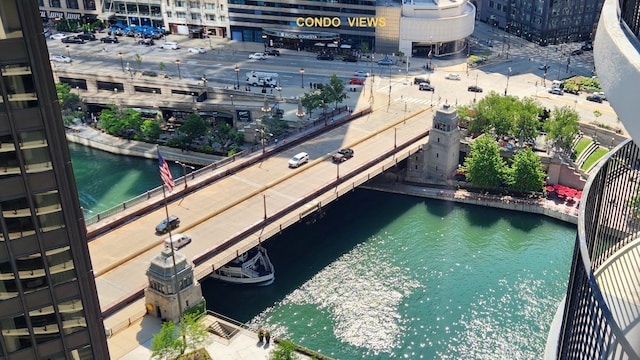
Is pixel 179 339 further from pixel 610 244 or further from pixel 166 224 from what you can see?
pixel 610 244

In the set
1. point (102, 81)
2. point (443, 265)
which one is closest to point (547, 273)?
point (443, 265)

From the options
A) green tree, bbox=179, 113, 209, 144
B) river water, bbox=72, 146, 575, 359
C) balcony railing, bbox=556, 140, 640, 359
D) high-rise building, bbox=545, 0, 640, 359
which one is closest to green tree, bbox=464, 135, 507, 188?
river water, bbox=72, 146, 575, 359

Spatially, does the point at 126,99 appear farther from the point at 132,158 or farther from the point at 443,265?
the point at 443,265

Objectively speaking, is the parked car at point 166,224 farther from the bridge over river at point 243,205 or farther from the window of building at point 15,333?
the window of building at point 15,333

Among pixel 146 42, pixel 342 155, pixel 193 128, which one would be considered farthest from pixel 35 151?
pixel 146 42

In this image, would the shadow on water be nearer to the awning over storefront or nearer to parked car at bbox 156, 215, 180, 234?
parked car at bbox 156, 215, 180, 234

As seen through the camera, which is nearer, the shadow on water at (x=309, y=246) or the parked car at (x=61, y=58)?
the shadow on water at (x=309, y=246)

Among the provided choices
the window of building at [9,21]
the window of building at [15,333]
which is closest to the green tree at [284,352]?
the window of building at [15,333]
